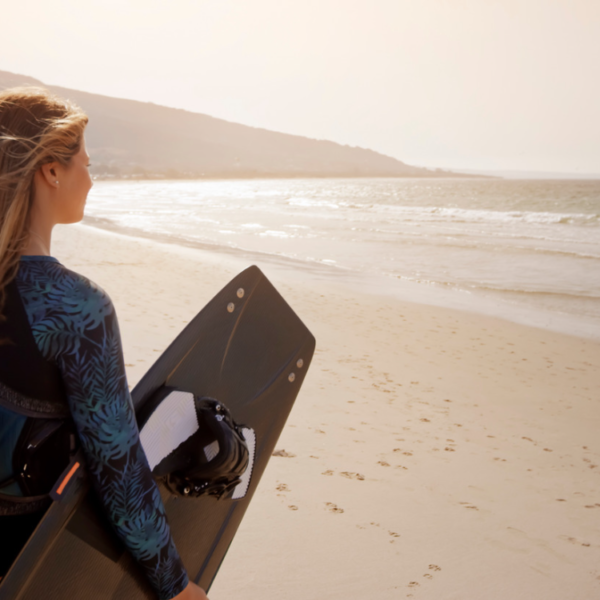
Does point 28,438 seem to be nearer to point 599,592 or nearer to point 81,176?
point 81,176

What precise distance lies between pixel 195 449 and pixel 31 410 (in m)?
A: 0.34

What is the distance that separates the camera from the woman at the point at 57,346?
0.88 meters

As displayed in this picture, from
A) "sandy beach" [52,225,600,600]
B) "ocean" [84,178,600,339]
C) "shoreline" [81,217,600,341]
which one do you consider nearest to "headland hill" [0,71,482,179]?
"ocean" [84,178,600,339]

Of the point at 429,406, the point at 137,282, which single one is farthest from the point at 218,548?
the point at 137,282

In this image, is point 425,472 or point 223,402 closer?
point 223,402

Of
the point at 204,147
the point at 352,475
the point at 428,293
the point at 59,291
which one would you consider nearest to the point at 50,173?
the point at 59,291

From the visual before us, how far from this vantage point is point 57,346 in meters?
0.87

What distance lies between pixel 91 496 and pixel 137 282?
25.3ft

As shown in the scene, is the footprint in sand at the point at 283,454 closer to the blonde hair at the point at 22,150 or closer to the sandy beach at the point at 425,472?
the sandy beach at the point at 425,472

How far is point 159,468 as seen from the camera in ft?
3.71

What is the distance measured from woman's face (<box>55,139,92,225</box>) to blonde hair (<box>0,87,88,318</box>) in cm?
2

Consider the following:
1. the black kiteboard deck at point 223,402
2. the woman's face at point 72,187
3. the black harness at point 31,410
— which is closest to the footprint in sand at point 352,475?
the black kiteboard deck at point 223,402

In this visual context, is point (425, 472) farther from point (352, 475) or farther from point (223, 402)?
point (223, 402)

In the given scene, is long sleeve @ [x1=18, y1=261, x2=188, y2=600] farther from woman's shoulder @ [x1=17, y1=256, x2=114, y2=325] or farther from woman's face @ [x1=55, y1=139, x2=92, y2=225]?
woman's face @ [x1=55, y1=139, x2=92, y2=225]
